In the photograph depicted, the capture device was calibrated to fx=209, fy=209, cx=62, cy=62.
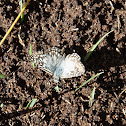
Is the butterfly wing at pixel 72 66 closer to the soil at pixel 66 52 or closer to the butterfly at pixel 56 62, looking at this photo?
the butterfly at pixel 56 62

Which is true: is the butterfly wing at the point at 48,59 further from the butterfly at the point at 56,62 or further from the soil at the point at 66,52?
the soil at the point at 66,52

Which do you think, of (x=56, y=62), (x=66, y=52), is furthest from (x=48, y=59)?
(x=66, y=52)

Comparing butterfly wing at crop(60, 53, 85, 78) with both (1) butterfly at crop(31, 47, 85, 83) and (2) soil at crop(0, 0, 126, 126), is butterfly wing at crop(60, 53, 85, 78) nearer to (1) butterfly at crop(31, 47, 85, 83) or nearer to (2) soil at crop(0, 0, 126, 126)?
(1) butterfly at crop(31, 47, 85, 83)

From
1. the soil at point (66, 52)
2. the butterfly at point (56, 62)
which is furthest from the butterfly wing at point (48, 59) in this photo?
the soil at point (66, 52)

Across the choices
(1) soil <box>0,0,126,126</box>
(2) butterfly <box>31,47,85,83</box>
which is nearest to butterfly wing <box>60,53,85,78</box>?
(2) butterfly <box>31,47,85,83</box>

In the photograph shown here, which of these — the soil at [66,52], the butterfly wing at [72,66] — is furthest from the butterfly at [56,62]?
the soil at [66,52]

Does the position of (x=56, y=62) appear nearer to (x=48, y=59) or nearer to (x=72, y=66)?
(x=48, y=59)

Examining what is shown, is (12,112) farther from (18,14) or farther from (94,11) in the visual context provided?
(94,11)

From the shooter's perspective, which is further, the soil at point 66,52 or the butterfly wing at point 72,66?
the soil at point 66,52
